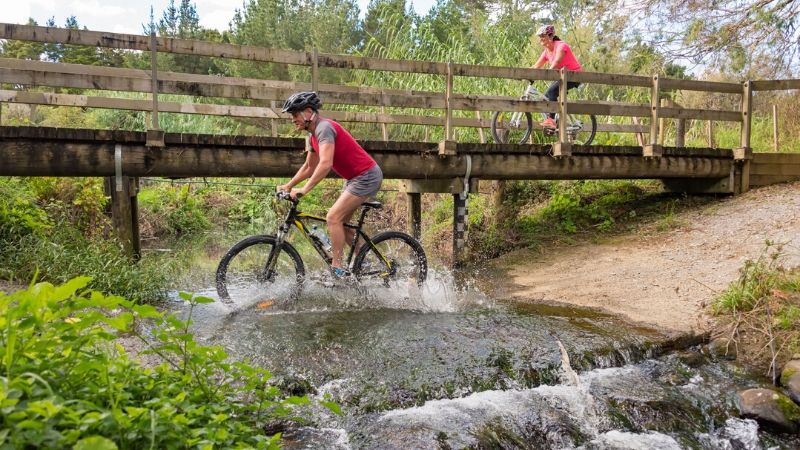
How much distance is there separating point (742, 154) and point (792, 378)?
274 inches

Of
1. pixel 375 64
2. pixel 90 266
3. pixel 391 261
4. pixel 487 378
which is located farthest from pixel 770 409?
pixel 90 266

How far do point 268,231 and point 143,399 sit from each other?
12331 mm

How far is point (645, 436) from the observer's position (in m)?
4.29

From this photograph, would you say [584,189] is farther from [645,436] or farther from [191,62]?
[191,62]

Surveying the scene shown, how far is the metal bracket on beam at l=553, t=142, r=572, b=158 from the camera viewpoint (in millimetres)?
9305

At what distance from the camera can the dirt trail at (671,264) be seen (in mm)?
7012

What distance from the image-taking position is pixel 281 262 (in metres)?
6.34

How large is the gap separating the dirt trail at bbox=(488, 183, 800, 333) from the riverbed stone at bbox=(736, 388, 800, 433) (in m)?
1.26

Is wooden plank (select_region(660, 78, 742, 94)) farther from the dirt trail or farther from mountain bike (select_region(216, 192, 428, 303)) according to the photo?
mountain bike (select_region(216, 192, 428, 303))

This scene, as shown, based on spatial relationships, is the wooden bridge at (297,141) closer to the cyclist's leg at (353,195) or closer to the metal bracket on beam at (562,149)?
the metal bracket on beam at (562,149)

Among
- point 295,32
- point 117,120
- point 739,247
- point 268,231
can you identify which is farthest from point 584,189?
point 295,32

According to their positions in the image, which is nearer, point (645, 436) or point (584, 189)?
point (645, 436)

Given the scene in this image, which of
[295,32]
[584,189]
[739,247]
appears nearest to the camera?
[739,247]

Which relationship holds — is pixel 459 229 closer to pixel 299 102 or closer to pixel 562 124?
pixel 562 124
